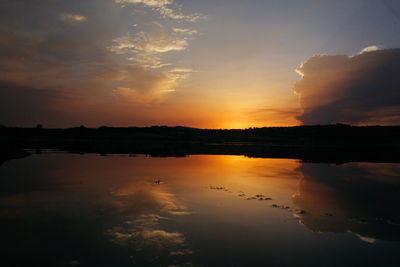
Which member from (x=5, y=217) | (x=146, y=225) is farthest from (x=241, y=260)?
(x=5, y=217)

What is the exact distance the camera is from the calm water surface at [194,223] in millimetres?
7961

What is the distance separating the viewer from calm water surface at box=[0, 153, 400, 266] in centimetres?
796

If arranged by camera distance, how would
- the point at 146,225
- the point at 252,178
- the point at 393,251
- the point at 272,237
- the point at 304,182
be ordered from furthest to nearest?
1. the point at 252,178
2. the point at 304,182
3. the point at 146,225
4. the point at 272,237
5. the point at 393,251

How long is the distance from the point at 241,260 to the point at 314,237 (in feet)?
11.5

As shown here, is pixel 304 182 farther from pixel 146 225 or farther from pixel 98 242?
pixel 98 242

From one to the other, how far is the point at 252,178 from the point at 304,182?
13.0 feet

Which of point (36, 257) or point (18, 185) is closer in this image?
point (36, 257)

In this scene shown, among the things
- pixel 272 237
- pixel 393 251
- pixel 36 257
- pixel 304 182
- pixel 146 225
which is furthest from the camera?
pixel 304 182

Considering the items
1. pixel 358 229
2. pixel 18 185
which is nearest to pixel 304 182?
pixel 358 229

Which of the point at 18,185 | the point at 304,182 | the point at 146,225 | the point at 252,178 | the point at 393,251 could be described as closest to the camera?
the point at 393,251

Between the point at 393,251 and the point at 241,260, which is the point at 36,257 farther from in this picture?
the point at 393,251

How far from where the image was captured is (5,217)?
1088 centimetres

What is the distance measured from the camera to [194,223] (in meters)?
10.8

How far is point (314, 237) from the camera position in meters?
9.68
